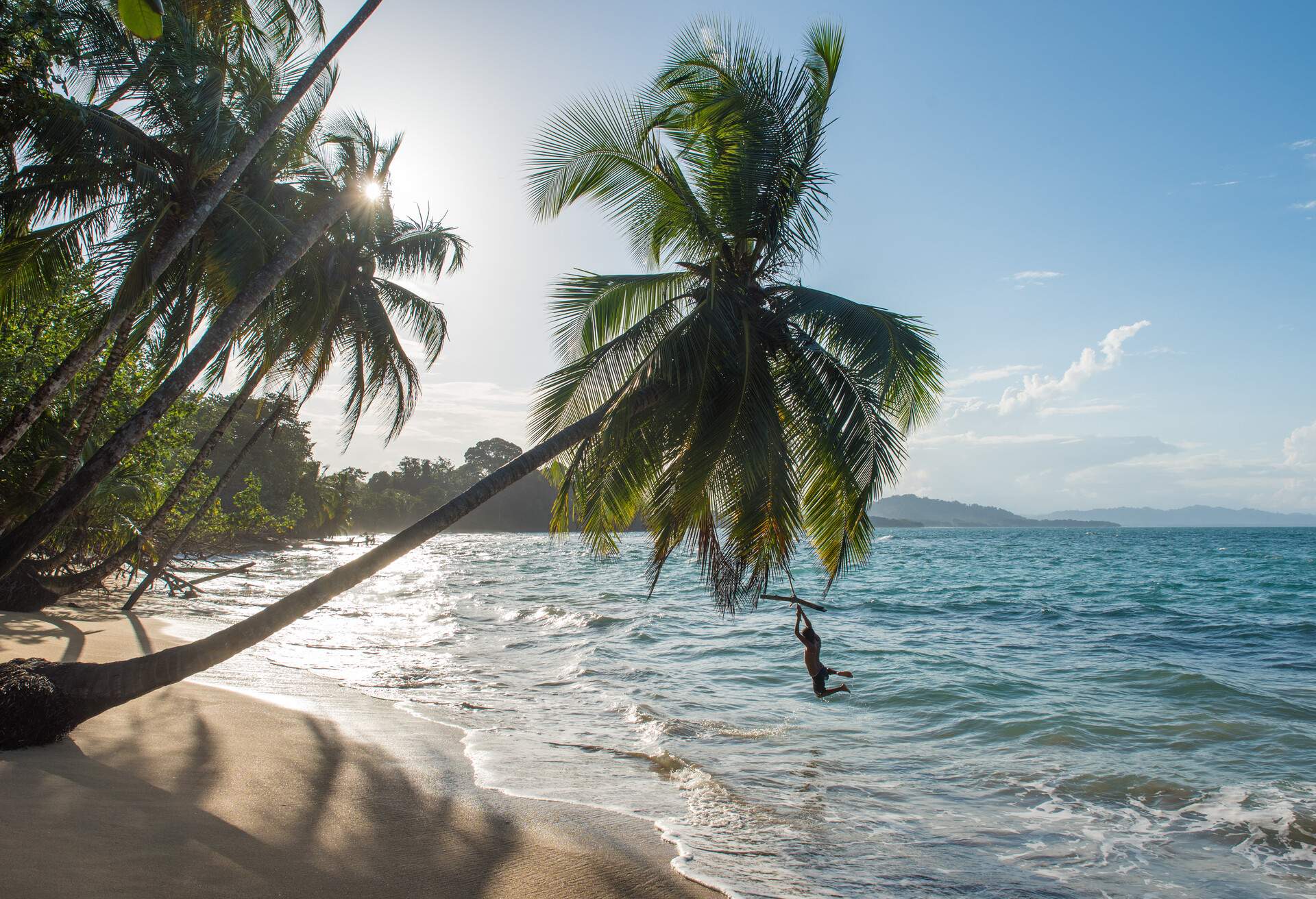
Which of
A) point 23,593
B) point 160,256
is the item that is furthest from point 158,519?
point 160,256

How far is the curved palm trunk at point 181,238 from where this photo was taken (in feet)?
25.1

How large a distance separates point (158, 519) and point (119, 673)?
10.3 m

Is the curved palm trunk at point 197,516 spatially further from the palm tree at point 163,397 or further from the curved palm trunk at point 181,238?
the palm tree at point 163,397

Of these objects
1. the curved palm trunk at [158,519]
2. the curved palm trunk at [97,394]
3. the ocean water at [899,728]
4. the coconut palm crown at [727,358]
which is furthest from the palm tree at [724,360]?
the curved palm trunk at [158,519]

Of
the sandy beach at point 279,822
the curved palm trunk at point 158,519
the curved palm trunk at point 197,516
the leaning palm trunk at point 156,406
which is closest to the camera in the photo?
the sandy beach at point 279,822

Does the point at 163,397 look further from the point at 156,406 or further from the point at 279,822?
the point at 279,822

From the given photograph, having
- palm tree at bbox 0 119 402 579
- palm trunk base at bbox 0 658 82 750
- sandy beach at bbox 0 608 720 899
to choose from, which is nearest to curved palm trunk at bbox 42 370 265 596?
palm tree at bbox 0 119 402 579

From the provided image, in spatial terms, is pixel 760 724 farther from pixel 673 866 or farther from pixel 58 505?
pixel 58 505

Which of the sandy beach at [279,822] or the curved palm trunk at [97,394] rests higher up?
the curved palm trunk at [97,394]

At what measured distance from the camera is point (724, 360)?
766 cm

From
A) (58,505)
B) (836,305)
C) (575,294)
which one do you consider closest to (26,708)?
(58,505)

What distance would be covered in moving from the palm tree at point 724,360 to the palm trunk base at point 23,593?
12000 millimetres

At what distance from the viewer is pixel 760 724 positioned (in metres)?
10.1

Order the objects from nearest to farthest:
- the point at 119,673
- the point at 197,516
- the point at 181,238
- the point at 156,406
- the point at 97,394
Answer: the point at 119,673 → the point at 156,406 → the point at 181,238 → the point at 97,394 → the point at 197,516
